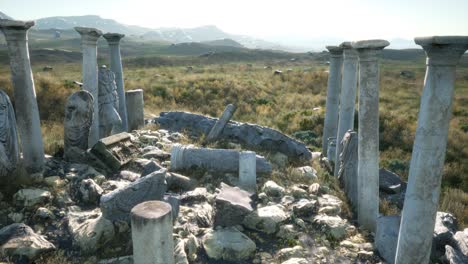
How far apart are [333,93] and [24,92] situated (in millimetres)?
8756

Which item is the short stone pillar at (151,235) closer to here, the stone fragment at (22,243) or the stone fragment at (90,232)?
Result: the stone fragment at (90,232)

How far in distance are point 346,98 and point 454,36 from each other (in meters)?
4.84

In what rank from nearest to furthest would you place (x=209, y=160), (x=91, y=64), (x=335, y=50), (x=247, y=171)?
(x=247, y=171), (x=209, y=160), (x=91, y=64), (x=335, y=50)

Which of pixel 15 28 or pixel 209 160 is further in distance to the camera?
pixel 209 160

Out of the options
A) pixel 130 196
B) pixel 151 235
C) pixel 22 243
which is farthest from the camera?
pixel 130 196

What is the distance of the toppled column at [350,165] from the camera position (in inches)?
308

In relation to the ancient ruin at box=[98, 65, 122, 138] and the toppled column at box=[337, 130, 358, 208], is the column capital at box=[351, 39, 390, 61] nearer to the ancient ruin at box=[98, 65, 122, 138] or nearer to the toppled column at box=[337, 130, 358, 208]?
the toppled column at box=[337, 130, 358, 208]

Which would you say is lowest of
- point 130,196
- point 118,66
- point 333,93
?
point 130,196

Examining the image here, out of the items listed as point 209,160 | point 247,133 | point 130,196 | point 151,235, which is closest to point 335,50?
point 247,133

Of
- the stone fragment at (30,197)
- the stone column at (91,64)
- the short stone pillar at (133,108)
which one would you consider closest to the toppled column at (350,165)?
the stone fragment at (30,197)

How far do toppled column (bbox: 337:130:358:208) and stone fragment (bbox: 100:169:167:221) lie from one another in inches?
Result: 161

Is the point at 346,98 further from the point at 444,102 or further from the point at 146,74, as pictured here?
the point at 146,74

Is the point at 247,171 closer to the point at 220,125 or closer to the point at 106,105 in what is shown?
the point at 220,125

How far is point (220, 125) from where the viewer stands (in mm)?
12102
